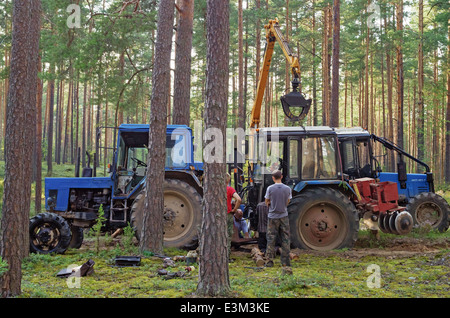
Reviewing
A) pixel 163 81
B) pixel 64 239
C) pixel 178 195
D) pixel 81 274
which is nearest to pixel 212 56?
pixel 163 81

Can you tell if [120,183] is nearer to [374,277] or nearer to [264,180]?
[264,180]

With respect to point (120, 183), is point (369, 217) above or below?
below

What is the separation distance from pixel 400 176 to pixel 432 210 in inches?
48.6

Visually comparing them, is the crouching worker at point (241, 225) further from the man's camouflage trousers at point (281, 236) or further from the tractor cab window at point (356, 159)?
the tractor cab window at point (356, 159)

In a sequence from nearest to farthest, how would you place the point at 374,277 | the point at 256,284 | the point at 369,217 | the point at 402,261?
the point at 256,284 < the point at 374,277 < the point at 402,261 < the point at 369,217

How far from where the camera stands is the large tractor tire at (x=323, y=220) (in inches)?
365

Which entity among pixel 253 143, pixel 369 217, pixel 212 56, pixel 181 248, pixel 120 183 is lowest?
pixel 181 248

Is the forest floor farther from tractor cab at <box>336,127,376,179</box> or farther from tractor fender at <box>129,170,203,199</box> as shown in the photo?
tractor cab at <box>336,127,376,179</box>

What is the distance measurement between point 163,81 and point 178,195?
262 cm

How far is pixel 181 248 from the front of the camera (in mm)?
9469

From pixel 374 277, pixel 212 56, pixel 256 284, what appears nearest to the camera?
pixel 212 56

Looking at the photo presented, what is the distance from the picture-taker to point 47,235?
340 inches

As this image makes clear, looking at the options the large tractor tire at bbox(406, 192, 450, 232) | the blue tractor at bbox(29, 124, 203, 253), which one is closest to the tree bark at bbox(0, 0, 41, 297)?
the blue tractor at bbox(29, 124, 203, 253)

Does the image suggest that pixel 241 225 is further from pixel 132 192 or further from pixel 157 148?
pixel 157 148
